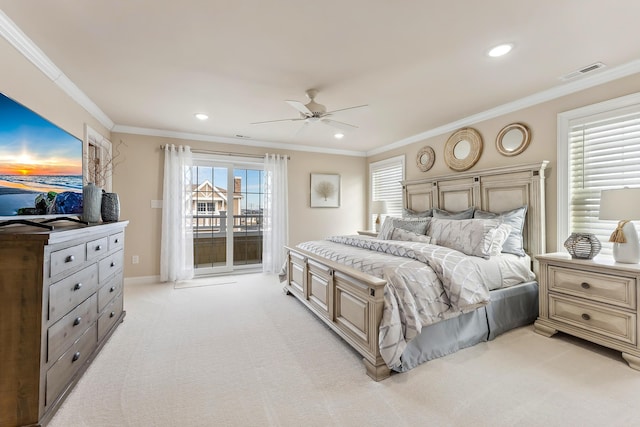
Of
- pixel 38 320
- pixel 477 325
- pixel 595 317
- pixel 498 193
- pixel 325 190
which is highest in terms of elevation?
pixel 325 190

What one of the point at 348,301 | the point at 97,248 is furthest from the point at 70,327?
the point at 348,301

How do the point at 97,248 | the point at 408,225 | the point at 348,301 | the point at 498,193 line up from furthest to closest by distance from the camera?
1. the point at 408,225
2. the point at 498,193
3. the point at 348,301
4. the point at 97,248

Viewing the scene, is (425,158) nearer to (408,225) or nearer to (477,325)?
(408,225)

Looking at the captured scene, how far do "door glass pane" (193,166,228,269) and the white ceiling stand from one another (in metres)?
1.51

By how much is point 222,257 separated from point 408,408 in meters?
4.15

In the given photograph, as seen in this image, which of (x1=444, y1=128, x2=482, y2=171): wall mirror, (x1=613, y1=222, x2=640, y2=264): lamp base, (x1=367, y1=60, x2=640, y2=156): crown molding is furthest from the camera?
Result: (x1=444, y1=128, x2=482, y2=171): wall mirror

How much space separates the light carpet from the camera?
1.62m

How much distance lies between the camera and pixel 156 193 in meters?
4.58

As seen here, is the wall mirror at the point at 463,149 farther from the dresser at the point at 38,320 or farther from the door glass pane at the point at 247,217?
the dresser at the point at 38,320

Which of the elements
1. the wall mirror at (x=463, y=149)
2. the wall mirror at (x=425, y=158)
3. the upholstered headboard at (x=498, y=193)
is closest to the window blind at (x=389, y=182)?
the wall mirror at (x=425, y=158)

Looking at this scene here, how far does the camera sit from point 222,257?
511 centimetres

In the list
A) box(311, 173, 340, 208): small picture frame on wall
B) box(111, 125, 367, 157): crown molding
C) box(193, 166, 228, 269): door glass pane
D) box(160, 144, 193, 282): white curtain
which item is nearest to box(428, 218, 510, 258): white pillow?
box(311, 173, 340, 208): small picture frame on wall

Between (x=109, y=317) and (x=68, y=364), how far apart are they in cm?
83

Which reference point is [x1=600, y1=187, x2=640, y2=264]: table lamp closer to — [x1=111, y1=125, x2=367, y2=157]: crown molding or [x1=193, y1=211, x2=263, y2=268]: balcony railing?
[x1=111, y1=125, x2=367, y2=157]: crown molding
